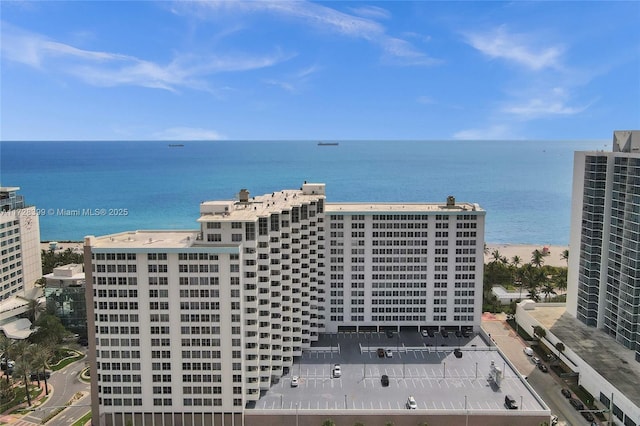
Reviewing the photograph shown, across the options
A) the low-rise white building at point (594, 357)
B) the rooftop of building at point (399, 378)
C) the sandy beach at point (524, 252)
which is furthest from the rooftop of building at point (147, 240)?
the sandy beach at point (524, 252)

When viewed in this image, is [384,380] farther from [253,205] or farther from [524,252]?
[524,252]

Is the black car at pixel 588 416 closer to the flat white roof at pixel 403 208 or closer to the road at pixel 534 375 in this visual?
the road at pixel 534 375

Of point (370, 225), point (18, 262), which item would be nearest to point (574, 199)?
point (370, 225)

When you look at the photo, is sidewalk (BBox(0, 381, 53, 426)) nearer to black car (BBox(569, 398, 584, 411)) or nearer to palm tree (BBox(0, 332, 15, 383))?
palm tree (BBox(0, 332, 15, 383))

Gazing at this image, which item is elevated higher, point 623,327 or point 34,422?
point 623,327

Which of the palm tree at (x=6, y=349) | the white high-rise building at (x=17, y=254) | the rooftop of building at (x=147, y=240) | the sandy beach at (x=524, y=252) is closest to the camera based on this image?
the rooftop of building at (x=147, y=240)

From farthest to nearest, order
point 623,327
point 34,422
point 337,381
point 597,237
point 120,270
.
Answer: point 597,237 → point 623,327 → point 337,381 → point 34,422 → point 120,270

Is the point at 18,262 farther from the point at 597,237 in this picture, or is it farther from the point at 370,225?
the point at 597,237

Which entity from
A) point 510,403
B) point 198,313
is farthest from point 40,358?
point 510,403

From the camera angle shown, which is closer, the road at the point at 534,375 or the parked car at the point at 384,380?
the road at the point at 534,375
